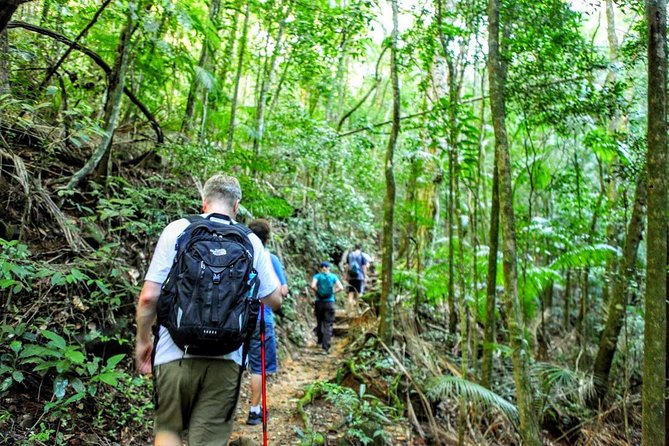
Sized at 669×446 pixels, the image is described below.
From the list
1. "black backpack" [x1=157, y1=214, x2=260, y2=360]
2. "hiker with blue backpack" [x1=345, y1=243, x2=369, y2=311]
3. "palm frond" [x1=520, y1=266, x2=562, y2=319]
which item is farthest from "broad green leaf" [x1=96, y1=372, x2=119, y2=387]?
"hiker with blue backpack" [x1=345, y1=243, x2=369, y2=311]

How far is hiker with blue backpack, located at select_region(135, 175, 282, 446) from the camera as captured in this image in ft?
8.38

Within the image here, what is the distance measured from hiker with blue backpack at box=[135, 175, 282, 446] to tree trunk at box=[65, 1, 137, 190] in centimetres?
375

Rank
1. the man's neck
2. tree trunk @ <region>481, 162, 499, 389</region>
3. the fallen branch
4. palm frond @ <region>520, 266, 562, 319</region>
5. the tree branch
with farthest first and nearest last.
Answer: palm frond @ <region>520, 266, 562, 319</region>, tree trunk @ <region>481, 162, 499, 389</region>, the tree branch, the fallen branch, the man's neck

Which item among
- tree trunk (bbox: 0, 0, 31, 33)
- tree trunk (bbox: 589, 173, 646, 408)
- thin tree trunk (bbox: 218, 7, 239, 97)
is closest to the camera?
tree trunk (bbox: 0, 0, 31, 33)

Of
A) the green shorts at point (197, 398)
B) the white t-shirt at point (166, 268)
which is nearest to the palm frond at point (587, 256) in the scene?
the white t-shirt at point (166, 268)

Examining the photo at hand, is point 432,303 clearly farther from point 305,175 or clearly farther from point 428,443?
point 305,175

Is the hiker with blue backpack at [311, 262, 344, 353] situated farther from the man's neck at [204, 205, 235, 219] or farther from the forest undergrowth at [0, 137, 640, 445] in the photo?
the man's neck at [204, 205, 235, 219]

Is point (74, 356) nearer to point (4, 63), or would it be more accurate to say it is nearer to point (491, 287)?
point (4, 63)

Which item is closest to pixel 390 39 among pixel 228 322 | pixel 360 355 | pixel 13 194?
pixel 360 355

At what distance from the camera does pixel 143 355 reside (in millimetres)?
2736

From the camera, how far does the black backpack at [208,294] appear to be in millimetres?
2535

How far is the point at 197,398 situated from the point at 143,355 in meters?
0.41

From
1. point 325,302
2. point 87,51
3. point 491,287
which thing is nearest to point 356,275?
point 325,302

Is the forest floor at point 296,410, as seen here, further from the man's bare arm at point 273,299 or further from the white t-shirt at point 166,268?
the white t-shirt at point 166,268
